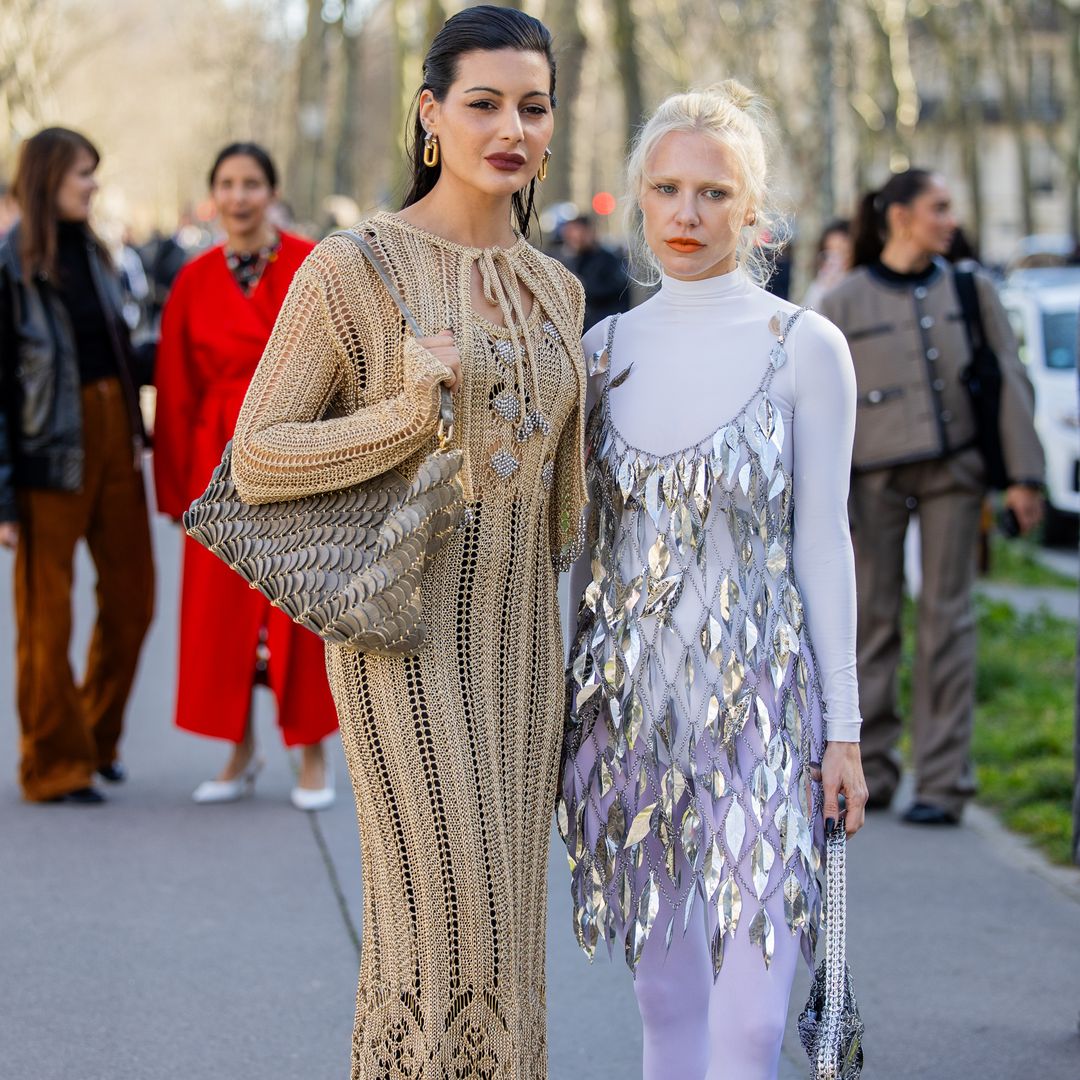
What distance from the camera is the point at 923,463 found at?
21.3ft

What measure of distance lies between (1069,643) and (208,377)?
5.17m

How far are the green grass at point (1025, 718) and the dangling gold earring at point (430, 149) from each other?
388 centimetres

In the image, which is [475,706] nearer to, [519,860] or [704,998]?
[519,860]

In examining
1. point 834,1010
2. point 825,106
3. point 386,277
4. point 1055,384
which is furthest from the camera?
point 825,106

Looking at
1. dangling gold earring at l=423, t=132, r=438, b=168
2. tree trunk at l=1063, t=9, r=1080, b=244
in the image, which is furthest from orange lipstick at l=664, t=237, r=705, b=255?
tree trunk at l=1063, t=9, r=1080, b=244

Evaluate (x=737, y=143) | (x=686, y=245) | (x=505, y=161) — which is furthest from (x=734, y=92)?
(x=505, y=161)

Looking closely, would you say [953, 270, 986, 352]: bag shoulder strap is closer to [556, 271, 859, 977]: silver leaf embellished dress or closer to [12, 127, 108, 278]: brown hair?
[12, 127, 108, 278]: brown hair

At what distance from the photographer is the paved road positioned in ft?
14.4

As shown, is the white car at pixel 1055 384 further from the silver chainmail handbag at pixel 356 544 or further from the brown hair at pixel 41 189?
the silver chainmail handbag at pixel 356 544

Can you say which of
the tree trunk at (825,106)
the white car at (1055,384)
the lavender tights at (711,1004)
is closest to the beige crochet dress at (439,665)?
the lavender tights at (711,1004)

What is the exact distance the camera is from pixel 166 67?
3383 inches

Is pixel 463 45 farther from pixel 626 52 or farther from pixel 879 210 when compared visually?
pixel 626 52

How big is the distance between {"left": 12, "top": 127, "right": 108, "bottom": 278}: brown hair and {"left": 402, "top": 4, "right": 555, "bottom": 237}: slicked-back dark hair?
3.50 meters

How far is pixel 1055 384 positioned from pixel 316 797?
861 centimetres
